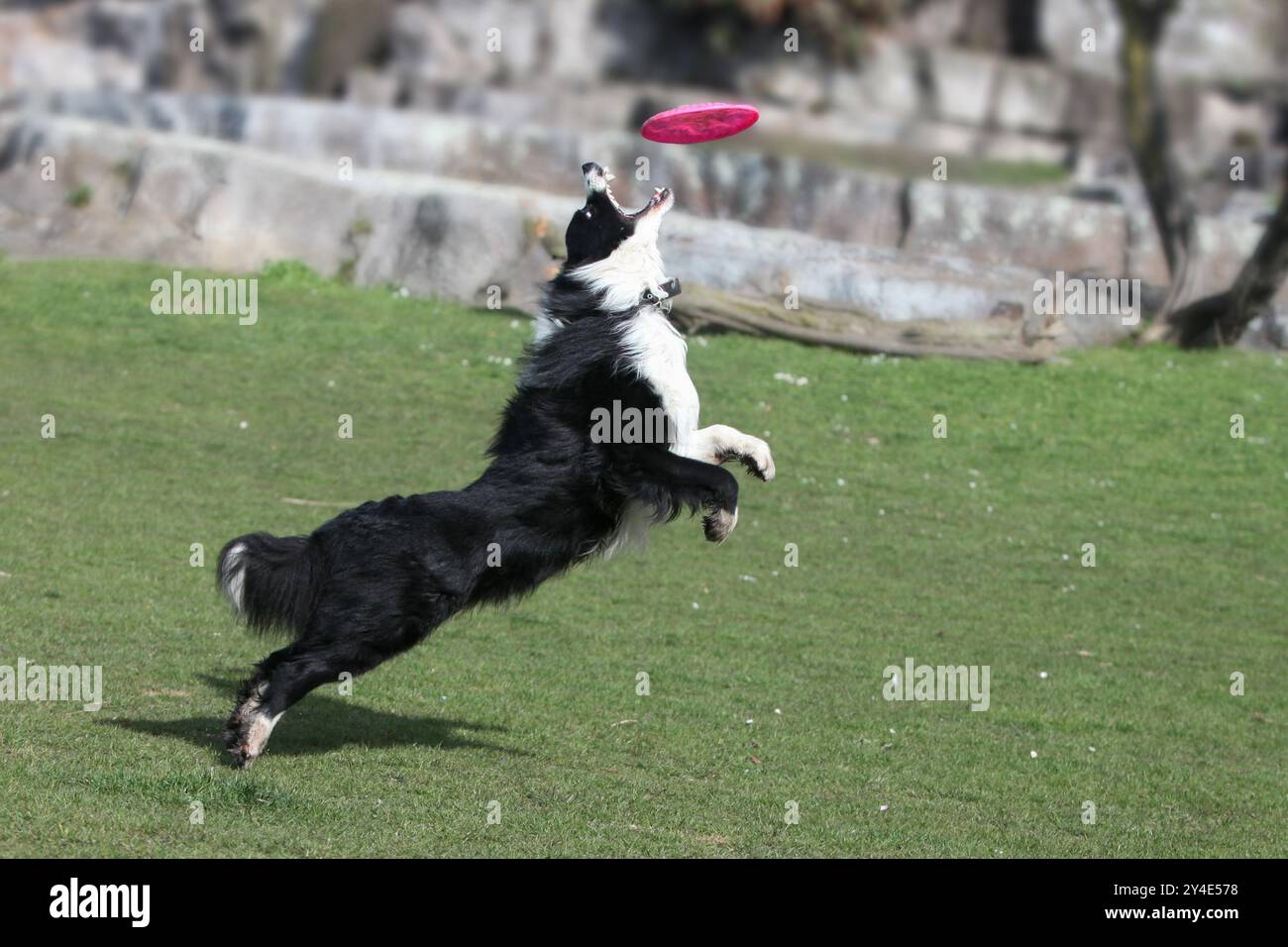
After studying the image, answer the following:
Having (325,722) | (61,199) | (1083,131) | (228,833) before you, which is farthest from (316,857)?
(1083,131)

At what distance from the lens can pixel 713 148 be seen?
29.7 meters

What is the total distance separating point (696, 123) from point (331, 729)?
11.5 ft

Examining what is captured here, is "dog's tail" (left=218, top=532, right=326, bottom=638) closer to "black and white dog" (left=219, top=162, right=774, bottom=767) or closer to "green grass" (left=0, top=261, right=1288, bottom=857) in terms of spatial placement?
"black and white dog" (left=219, top=162, right=774, bottom=767)

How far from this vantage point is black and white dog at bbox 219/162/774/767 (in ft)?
22.9

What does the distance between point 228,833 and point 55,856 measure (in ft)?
2.14

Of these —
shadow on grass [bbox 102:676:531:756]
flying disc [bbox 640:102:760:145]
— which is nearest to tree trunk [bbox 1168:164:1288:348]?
flying disc [bbox 640:102:760:145]

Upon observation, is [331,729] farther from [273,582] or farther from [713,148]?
[713,148]

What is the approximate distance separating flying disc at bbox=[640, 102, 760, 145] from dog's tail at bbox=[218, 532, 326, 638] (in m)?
2.69

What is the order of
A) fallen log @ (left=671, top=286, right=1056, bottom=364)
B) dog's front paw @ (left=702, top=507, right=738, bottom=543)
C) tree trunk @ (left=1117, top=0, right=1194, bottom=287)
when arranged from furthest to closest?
fallen log @ (left=671, top=286, right=1056, bottom=364), tree trunk @ (left=1117, top=0, right=1194, bottom=287), dog's front paw @ (left=702, top=507, right=738, bottom=543)

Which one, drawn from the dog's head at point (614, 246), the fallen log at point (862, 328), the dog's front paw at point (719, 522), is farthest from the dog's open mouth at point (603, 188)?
the fallen log at point (862, 328)

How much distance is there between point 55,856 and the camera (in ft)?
17.8

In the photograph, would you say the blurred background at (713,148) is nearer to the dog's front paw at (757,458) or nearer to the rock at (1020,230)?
the rock at (1020,230)

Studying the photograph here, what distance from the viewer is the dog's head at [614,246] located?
7.40 metres

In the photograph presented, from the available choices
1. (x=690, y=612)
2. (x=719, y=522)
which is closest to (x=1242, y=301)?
(x=690, y=612)
